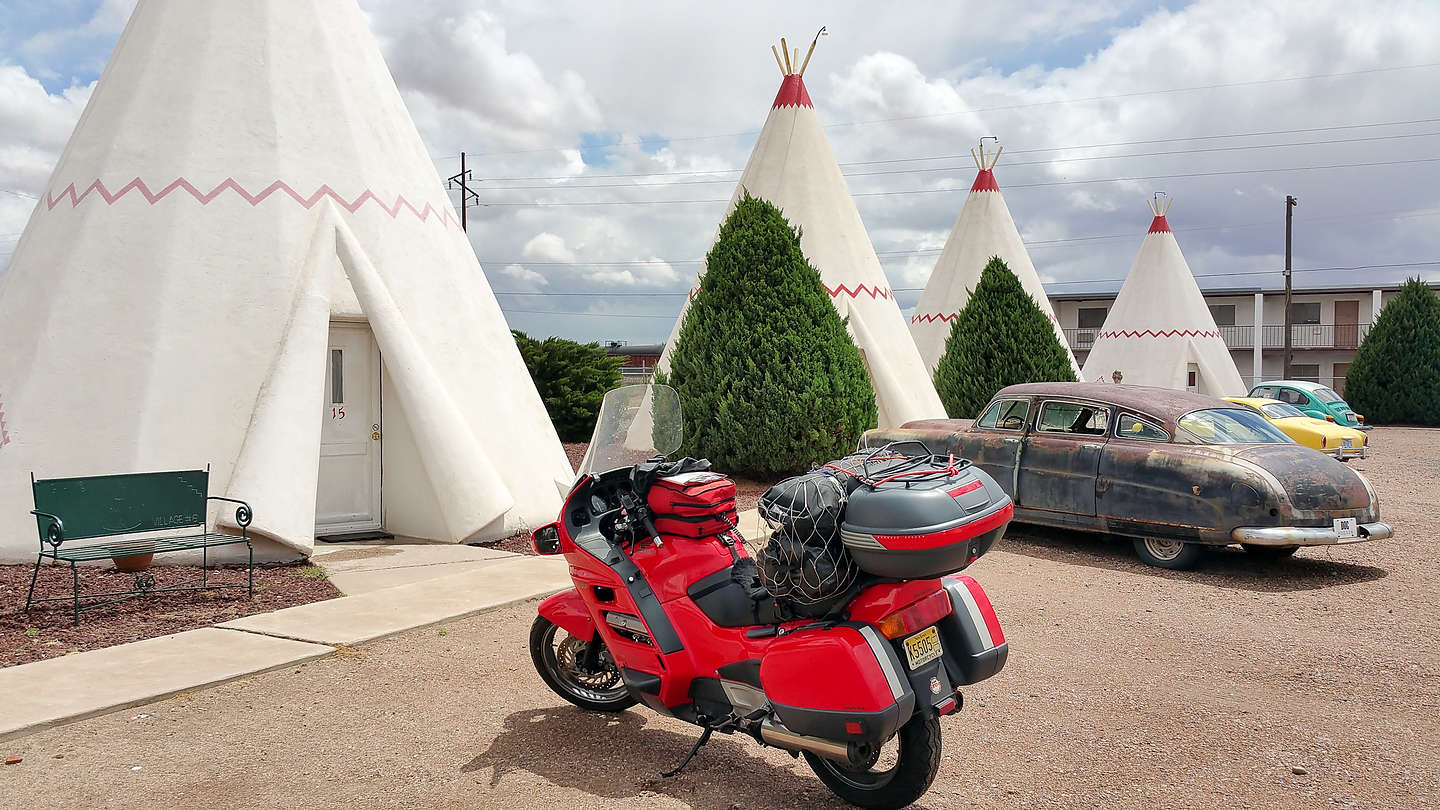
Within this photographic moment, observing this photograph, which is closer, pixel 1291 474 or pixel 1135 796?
pixel 1135 796

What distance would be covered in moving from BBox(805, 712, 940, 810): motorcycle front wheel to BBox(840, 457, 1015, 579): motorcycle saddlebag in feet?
1.63

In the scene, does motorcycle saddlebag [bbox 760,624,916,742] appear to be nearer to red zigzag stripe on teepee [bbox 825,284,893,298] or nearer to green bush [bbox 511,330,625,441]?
red zigzag stripe on teepee [bbox 825,284,893,298]

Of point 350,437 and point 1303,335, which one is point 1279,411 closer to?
point 350,437

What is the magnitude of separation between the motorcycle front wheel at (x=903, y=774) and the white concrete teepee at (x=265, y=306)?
4.88m

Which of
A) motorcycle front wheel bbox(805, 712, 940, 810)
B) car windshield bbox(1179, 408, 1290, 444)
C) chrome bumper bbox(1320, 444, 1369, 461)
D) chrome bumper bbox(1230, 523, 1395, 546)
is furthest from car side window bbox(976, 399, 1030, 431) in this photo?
chrome bumper bbox(1320, 444, 1369, 461)

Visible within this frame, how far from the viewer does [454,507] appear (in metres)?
7.70

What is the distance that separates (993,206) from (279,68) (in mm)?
15476

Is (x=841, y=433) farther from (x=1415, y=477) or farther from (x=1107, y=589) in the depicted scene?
(x=1415, y=477)

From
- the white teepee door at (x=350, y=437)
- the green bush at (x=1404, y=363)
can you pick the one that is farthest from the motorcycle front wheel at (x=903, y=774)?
the green bush at (x=1404, y=363)

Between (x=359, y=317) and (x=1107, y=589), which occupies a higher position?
(x=359, y=317)

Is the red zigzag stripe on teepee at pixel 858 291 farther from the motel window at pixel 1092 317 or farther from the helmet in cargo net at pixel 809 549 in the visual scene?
the motel window at pixel 1092 317

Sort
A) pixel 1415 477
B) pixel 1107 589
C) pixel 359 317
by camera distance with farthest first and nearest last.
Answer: pixel 1415 477, pixel 359 317, pixel 1107 589

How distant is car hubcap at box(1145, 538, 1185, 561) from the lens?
23.9 feet

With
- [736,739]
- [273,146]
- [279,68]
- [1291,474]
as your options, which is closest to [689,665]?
[736,739]
